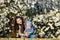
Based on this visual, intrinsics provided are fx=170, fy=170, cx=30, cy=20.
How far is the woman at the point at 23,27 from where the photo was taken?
1.59 m

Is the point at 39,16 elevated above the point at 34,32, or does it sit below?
above

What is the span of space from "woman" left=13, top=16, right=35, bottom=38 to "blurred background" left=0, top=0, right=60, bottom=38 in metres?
0.04

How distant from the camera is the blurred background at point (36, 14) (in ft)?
5.23

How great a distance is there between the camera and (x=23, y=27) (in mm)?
1615

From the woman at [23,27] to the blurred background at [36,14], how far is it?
0.13 ft

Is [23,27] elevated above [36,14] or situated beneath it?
situated beneath

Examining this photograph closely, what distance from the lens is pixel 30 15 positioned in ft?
5.32

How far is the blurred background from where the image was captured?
159cm

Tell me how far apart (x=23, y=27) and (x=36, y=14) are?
6.9 inches

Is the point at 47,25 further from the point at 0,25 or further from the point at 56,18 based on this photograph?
the point at 0,25

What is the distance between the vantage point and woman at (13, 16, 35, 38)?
1.59m

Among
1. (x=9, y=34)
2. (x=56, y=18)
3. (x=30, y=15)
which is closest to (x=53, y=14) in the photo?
(x=56, y=18)

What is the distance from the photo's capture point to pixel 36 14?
1.62 m

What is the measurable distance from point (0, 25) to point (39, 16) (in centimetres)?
38
